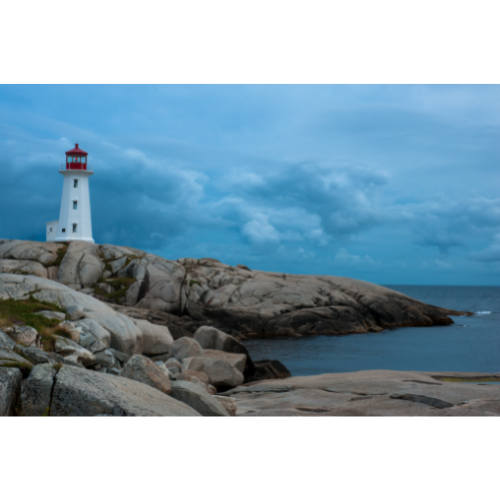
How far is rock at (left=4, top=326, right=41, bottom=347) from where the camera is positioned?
27.4 feet

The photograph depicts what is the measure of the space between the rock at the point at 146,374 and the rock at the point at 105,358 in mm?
1958

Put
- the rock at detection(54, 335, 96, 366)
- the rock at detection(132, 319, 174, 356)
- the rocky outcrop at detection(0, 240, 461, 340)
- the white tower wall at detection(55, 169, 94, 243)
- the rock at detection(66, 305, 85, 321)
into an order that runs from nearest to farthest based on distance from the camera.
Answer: the rock at detection(54, 335, 96, 366)
the rock at detection(66, 305, 85, 321)
the rock at detection(132, 319, 174, 356)
the rocky outcrop at detection(0, 240, 461, 340)
the white tower wall at detection(55, 169, 94, 243)

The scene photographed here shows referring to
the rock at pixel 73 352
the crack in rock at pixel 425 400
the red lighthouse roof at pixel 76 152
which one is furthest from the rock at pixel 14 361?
the red lighthouse roof at pixel 76 152

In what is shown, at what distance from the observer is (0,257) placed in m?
30.3

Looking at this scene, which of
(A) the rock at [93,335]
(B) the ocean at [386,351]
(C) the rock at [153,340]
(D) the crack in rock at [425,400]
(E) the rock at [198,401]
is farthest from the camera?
(B) the ocean at [386,351]

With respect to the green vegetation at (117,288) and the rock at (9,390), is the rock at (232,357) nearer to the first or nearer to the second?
the rock at (9,390)

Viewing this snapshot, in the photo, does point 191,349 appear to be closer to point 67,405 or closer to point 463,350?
point 67,405

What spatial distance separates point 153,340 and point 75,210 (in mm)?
21940

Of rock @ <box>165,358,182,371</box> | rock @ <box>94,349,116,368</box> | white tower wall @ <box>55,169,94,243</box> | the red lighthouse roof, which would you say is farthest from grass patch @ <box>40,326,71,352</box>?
the red lighthouse roof

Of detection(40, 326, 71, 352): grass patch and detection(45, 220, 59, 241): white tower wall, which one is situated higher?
detection(45, 220, 59, 241): white tower wall

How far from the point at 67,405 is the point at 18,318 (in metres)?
4.22

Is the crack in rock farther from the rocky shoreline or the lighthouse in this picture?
the lighthouse

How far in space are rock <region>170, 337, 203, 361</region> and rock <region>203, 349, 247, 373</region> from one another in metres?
0.47

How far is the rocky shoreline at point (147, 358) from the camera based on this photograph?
6.51m
